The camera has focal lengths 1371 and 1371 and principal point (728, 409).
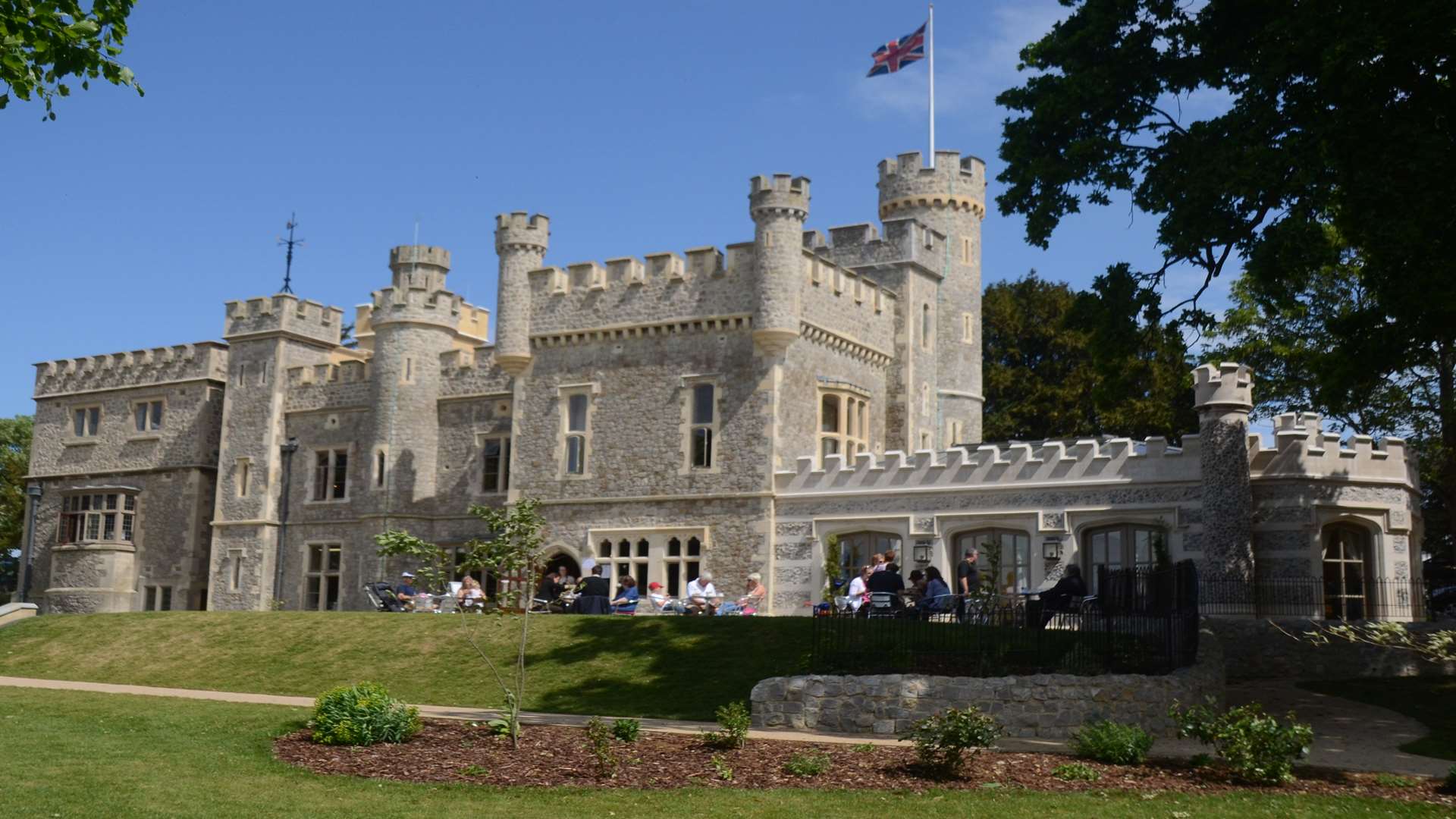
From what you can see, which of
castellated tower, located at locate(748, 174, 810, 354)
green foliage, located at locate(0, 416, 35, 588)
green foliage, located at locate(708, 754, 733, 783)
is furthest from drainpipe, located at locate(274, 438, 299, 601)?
green foliage, located at locate(708, 754, 733, 783)

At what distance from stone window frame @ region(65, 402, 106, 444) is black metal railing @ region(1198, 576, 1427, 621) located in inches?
1288

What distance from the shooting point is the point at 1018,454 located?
26.9 m

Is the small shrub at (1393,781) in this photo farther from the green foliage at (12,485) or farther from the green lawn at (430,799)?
the green foliage at (12,485)

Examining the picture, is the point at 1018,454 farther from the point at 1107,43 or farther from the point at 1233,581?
the point at 1107,43

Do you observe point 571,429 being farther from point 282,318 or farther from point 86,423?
point 86,423

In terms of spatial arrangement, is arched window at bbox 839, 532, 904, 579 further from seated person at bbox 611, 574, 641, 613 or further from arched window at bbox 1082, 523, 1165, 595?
seated person at bbox 611, 574, 641, 613

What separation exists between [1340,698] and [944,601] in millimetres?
5591

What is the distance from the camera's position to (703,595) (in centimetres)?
2673

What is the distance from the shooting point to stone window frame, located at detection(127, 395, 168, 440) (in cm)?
4022

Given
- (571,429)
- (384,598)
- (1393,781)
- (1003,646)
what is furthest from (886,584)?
(384,598)

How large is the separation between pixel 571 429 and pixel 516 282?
12.3 ft

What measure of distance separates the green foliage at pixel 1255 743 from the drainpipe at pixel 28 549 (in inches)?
1427

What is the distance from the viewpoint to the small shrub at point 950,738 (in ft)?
39.4

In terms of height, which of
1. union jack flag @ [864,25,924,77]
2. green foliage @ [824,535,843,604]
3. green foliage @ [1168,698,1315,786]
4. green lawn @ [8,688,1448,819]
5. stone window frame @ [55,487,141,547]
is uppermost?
union jack flag @ [864,25,924,77]
